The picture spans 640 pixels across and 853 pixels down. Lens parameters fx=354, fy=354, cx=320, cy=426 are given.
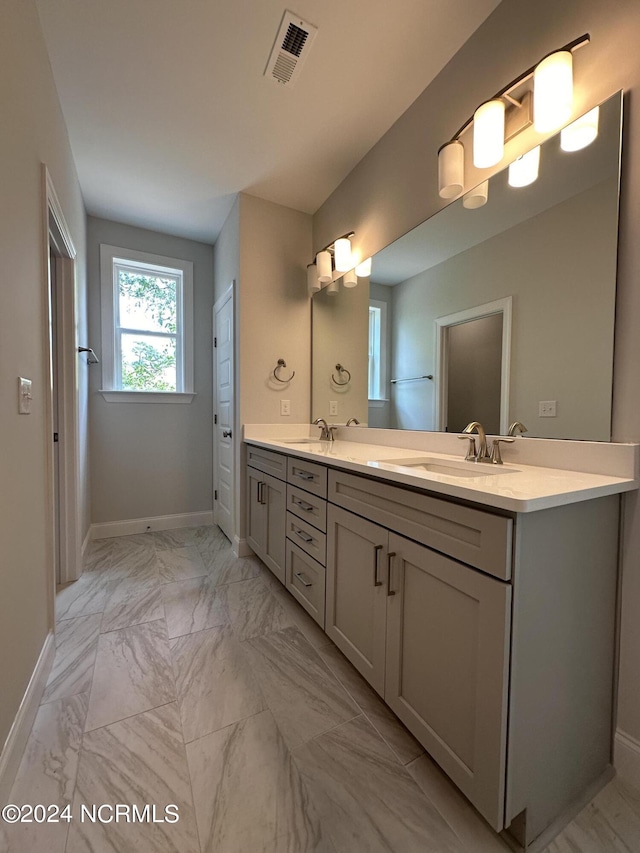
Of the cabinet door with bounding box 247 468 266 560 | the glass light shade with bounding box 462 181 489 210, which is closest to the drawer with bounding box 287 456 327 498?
the cabinet door with bounding box 247 468 266 560

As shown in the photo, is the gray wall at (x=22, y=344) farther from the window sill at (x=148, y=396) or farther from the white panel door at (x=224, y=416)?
the window sill at (x=148, y=396)

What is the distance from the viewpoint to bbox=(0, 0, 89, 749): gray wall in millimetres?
1041

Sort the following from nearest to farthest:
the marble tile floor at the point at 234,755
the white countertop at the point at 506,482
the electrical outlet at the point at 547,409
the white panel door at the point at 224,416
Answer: the white countertop at the point at 506,482 → the marble tile floor at the point at 234,755 → the electrical outlet at the point at 547,409 → the white panel door at the point at 224,416

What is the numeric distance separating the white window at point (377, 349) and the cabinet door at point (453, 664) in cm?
112

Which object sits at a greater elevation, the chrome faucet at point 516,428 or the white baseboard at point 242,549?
the chrome faucet at point 516,428

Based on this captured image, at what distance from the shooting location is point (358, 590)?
4.29 ft

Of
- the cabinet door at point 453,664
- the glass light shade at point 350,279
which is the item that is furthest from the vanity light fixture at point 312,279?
the cabinet door at point 453,664

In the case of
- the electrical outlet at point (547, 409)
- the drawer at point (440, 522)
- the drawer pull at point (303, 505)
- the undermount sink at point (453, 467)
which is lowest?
the drawer pull at point (303, 505)

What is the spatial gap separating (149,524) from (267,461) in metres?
1.67

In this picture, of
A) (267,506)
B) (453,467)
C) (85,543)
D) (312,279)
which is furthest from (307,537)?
(85,543)

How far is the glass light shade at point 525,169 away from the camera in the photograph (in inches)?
48.9

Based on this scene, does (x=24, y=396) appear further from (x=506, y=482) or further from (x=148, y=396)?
(x=148, y=396)

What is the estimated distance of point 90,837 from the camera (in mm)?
875

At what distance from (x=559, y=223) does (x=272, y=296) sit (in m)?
1.84
